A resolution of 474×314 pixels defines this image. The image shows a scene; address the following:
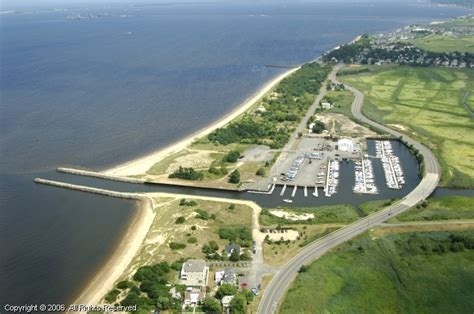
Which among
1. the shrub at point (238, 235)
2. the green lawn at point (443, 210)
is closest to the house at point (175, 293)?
the shrub at point (238, 235)

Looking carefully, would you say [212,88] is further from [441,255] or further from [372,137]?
[441,255]

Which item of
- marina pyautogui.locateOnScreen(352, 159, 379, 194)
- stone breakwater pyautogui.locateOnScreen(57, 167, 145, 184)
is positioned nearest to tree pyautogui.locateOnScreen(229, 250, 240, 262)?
marina pyautogui.locateOnScreen(352, 159, 379, 194)

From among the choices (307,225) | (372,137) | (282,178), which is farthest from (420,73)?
(307,225)

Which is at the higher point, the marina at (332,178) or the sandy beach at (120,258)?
the marina at (332,178)

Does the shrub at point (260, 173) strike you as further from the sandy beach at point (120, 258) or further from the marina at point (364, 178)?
the sandy beach at point (120, 258)

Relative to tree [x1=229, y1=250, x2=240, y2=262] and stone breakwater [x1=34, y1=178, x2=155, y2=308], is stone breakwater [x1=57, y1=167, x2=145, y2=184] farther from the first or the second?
tree [x1=229, y1=250, x2=240, y2=262]

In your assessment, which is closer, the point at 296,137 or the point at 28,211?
the point at 28,211
